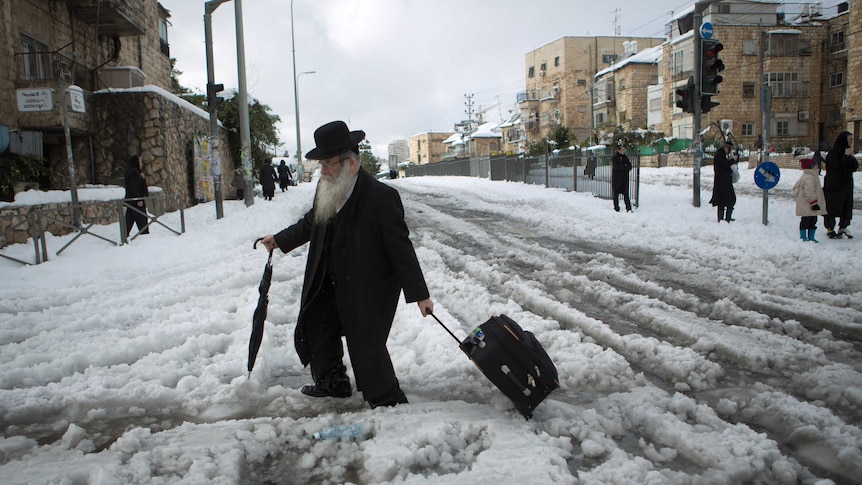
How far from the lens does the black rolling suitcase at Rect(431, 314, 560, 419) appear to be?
313cm

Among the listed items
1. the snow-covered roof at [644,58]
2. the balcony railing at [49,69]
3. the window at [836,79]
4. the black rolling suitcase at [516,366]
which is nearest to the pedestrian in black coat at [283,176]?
the balcony railing at [49,69]

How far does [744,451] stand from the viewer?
107 inches

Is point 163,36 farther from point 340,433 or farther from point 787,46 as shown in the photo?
point 787,46

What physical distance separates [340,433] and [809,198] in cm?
850

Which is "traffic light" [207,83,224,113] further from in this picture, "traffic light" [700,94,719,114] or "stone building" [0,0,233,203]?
"traffic light" [700,94,719,114]

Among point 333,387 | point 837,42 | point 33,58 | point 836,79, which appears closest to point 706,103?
point 333,387

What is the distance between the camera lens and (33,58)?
14633 millimetres

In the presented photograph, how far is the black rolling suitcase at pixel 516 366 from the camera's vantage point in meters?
3.13

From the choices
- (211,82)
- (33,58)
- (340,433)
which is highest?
(33,58)

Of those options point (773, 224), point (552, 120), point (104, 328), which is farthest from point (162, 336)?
point (552, 120)

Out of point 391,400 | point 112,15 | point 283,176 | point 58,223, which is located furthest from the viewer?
point 283,176

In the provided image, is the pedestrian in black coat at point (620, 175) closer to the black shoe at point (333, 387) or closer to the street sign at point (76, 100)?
the black shoe at point (333, 387)

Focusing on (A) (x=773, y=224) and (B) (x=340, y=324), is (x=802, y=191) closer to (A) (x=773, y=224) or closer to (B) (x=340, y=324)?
(A) (x=773, y=224)

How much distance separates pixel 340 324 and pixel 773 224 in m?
9.89
